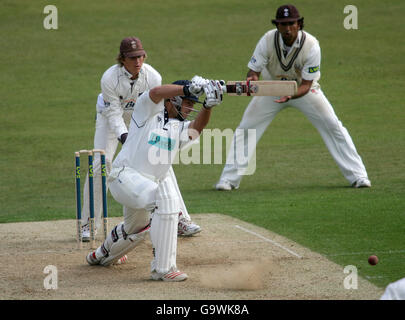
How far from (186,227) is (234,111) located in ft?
26.3

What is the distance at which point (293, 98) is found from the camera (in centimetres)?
920

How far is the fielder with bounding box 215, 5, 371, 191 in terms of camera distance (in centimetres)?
883

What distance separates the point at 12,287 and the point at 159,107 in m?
1.73

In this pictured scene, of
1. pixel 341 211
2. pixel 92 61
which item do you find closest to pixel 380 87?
pixel 92 61

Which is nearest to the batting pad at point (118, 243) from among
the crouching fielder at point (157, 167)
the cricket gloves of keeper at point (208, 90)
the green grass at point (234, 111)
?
the crouching fielder at point (157, 167)

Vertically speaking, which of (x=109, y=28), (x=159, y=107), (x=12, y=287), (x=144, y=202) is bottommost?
(x=12, y=287)

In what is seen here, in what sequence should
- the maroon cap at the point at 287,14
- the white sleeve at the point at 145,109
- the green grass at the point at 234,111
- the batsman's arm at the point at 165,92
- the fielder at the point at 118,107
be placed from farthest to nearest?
the maroon cap at the point at 287,14 → the green grass at the point at 234,111 → the fielder at the point at 118,107 → the white sleeve at the point at 145,109 → the batsman's arm at the point at 165,92

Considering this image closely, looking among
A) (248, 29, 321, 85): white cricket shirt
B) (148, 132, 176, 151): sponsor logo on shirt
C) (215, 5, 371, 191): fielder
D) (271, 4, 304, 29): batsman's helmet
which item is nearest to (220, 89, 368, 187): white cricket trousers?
Result: (215, 5, 371, 191): fielder

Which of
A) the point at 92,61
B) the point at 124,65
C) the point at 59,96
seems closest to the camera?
the point at 124,65

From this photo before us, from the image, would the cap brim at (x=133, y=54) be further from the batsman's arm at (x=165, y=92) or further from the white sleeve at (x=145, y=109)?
the batsman's arm at (x=165, y=92)

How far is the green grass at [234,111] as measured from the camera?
7941 millimetres

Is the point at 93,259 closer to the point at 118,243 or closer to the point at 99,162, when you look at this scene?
the point at 118,243

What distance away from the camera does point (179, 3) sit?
21859 millimetres

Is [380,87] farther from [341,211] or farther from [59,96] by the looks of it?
[341,211]
